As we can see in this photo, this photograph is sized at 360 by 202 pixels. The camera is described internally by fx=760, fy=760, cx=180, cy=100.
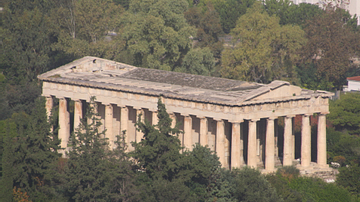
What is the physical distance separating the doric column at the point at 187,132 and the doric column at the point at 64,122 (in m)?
19.0

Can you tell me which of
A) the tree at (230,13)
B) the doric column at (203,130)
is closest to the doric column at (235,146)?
the doric column at (203,130)

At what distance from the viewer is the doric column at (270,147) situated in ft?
242

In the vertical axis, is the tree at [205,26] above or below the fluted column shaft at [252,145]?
above

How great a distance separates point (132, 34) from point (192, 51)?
9731mm

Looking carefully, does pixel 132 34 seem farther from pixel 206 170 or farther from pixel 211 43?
pixel 206 170

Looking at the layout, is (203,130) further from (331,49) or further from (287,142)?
(331,49)

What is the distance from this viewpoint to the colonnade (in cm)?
7269

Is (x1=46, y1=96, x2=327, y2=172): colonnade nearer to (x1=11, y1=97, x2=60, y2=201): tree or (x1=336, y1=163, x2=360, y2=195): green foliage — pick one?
(x1=336, y1=163, x2=360, y2=195): green foliage

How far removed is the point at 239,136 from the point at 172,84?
14.8m

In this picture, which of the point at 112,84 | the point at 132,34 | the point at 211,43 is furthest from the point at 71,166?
the point at 211,43

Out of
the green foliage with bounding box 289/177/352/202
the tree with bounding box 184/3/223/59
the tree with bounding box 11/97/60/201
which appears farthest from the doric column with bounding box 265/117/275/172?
the tree with bounding box 184/3/223/59

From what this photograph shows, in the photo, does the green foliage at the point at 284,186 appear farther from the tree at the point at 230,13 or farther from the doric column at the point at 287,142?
the tree at the point at 230,13

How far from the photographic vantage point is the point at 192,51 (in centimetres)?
11888

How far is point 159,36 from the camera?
11581cm
